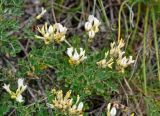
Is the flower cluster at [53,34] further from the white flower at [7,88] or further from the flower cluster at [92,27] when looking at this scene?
the white flower at [7,88]

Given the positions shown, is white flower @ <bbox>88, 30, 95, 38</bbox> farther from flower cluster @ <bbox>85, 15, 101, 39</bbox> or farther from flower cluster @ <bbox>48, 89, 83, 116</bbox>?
flower cluster @ <bbox>48, 89, 83, 116</bbox>

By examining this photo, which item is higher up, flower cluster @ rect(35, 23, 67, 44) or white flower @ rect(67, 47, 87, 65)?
flower cluster @ rect(35, 23, 67, 44)

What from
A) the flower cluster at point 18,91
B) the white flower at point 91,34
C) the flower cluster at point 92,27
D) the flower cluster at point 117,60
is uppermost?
the flower cluster at point 92,27

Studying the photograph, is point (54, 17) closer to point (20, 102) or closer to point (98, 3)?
point (98, 3)

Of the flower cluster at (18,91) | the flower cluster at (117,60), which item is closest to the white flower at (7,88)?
the flower cluster at (18,91)

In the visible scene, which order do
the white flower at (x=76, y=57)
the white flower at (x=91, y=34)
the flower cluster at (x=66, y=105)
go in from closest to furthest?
the flower cluster at (x=66, y=105) → the white flower at (x=76, y=57) → the white flower at (x=91, y=34)

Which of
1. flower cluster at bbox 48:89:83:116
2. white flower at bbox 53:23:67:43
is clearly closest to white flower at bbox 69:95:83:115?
flower cluster at bbox 48:89:83:116

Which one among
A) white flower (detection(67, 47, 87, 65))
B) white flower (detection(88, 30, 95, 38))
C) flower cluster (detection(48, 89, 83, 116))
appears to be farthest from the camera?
white flower (detection(88, 30, 95, 38))

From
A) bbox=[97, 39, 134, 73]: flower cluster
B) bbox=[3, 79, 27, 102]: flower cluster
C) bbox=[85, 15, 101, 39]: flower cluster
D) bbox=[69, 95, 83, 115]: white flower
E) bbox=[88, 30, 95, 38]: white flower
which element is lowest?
bbox=[69, 95, 83, 115]: white flower

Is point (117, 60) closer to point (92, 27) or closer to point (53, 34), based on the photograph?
point (92, 27)

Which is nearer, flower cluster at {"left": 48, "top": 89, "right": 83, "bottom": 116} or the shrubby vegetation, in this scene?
flower cluster at {"left": 48, "top": 89, "right": 83, "bottom": 116}

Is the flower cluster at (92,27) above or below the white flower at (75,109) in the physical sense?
above
